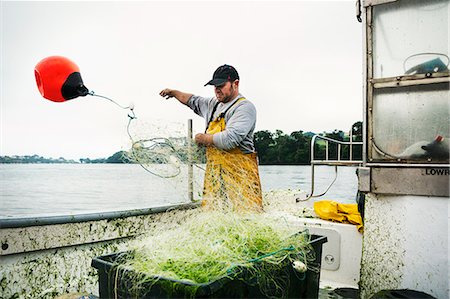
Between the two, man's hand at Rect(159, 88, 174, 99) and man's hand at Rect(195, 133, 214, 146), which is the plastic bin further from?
man's hand at Rect(159, 88, 174, 99)

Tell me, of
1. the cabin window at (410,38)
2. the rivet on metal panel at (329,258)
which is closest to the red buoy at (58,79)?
the cabin window at (410,38)

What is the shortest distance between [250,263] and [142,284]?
1.60ft

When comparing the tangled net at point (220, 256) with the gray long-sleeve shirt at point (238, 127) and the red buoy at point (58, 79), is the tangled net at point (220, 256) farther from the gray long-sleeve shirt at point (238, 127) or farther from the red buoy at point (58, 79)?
the red buoy at point (58, 79)

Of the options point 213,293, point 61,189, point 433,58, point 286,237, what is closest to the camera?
point 213,293

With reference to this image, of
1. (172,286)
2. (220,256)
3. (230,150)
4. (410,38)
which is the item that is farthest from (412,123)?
(172,286)

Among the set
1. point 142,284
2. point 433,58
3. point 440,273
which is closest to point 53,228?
point 142,284

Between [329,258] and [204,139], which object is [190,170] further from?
[329,258]

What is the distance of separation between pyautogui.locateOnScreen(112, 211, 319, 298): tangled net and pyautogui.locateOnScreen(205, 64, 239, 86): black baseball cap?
1.50 meters

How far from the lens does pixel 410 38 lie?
3.14 meters

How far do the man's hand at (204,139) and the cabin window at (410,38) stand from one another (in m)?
1.50

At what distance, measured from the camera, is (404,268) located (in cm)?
301

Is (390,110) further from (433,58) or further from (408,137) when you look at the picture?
(433,58)

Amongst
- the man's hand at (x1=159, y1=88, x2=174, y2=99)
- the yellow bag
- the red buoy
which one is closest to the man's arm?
the man's hand at (x1=159, y1=88, x2=174, y2=99)

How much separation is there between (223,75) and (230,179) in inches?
37.7
